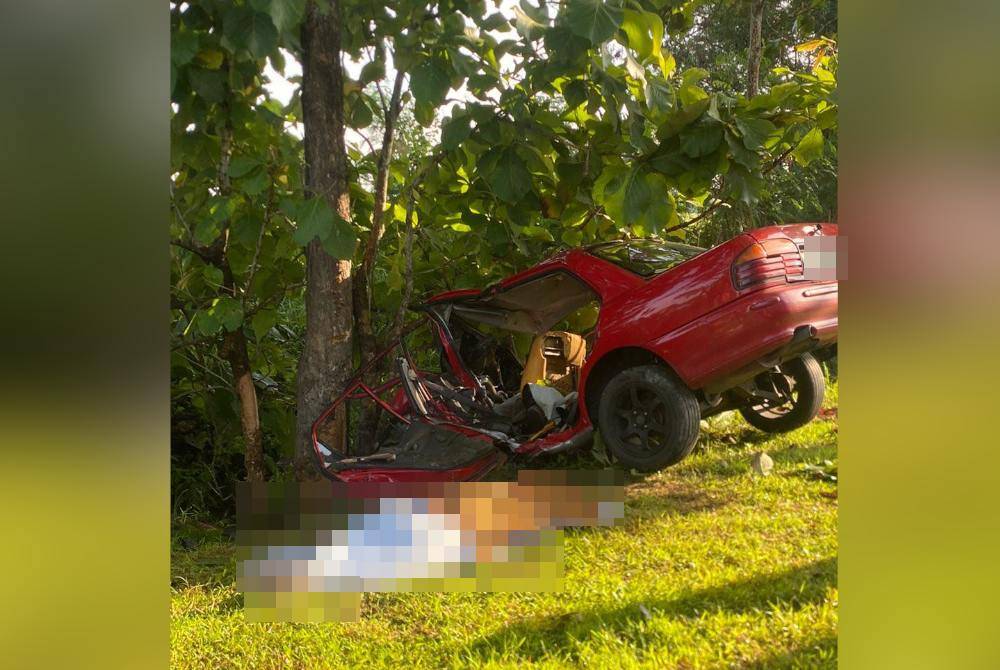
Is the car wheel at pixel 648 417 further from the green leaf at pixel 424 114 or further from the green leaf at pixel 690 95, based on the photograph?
the green leaf at pixel 424 114

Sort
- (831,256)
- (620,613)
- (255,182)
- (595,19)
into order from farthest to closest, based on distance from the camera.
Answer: (255,182) → (595,19) → (620,613) → (831,256)

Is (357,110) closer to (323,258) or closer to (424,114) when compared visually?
(424,114)

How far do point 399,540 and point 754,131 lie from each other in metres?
2.38

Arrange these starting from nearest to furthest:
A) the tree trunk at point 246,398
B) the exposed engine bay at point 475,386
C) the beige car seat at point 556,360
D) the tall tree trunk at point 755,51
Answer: the exposed engine bay at point 475,386 < the tree trunk at point 246,398 < the beige car seat at point 556,360 < the tall tree trunk at point 755,51

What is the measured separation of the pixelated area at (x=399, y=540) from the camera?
2551mm

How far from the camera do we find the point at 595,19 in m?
2.90

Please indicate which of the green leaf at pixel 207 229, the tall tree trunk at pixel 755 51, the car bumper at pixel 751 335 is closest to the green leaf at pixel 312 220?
the green leaf at pixel 207 229

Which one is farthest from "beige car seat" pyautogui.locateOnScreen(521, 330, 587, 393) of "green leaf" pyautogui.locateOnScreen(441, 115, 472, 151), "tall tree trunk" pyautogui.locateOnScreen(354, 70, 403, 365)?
"green leaf" pyautogui.locateOnScreen(441, 115, 472, 151)

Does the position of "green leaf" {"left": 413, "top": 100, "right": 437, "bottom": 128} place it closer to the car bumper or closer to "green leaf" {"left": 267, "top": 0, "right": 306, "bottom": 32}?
"green leaf" {"left": 267, "top": 0, "right": 306, "bottom": 32}

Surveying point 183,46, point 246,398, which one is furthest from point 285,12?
point 246,398

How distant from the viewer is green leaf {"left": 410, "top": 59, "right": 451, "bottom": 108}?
10.6 ft

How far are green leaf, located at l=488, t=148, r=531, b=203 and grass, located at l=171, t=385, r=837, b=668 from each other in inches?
60.4
